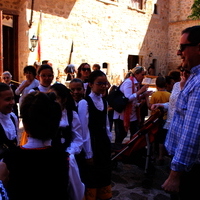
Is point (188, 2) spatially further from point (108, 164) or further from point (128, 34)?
point (108, 164)

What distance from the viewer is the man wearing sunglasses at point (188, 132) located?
67.8 inches

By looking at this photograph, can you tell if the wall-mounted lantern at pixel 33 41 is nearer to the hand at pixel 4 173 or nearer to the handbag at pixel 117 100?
the handbag at pixel 117 100

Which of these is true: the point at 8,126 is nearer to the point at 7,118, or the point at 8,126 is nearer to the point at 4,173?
the point at 7,118

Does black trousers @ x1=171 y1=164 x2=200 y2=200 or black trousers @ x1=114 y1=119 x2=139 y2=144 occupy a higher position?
black trousers @ x1=171 y1=164 x2=200 y2=200

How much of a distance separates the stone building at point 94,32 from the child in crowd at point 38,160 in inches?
393

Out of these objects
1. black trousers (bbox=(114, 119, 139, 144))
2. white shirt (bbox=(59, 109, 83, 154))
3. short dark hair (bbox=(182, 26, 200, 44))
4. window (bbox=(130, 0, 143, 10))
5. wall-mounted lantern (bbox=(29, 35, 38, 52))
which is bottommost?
black trousers (bbox=(114, 119, 139, 144))

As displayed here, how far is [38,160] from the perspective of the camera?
1.58 m

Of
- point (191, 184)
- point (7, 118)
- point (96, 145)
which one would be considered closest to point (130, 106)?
point (96, 145)

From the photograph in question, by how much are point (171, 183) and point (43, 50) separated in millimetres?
11971

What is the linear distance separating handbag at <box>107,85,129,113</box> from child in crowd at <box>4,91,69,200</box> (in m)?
2.85

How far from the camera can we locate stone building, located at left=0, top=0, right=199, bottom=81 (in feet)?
41.2

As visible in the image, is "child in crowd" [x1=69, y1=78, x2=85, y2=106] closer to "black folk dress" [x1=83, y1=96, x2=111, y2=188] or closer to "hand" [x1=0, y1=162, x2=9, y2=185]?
"black folk dress" [x1=83, y1=96, x2=111, y2=188]

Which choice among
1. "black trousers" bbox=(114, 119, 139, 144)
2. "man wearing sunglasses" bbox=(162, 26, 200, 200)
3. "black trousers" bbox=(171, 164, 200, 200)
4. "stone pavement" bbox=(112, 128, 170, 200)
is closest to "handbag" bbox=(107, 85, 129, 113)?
"black trousers" bbox=(114, 119, 139, 144)

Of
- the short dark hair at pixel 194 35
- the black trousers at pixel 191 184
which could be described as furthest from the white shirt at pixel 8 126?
the short dark hair at pixel 194 35
